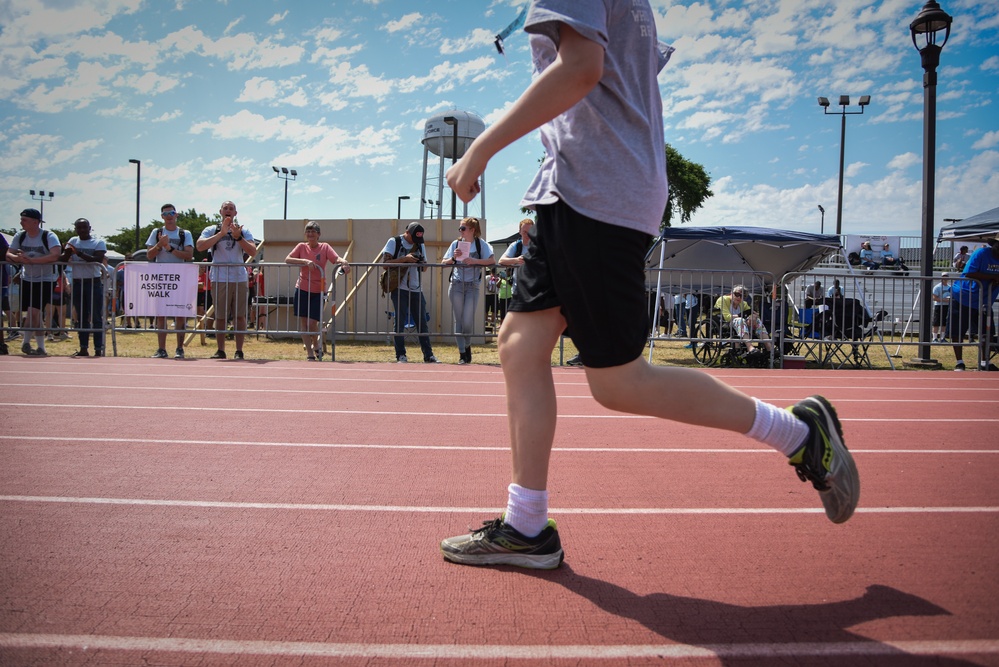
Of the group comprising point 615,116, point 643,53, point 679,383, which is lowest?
point 679,383

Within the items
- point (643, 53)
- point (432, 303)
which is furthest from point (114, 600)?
point (432, 303)

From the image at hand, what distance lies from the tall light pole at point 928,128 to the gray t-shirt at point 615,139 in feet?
33.9

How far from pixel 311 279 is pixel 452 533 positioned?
25.9 ft

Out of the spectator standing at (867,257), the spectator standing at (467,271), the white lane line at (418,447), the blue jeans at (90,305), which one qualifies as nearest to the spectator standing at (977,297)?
the spectator standing at (467,271)

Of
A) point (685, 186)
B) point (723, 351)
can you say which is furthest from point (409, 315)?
point (685, 186)

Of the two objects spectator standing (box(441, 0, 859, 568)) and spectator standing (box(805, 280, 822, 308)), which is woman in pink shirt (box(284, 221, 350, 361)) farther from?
spectator standing (box(441, 0, 859, 568))

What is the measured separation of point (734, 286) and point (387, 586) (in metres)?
10.0

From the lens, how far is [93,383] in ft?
22.0

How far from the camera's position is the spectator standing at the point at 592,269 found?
1932mm

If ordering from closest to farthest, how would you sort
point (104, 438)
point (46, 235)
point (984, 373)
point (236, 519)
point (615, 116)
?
point (615, 116), point (236, 519), point (104, 438), point (984, 373), point (46, 235)

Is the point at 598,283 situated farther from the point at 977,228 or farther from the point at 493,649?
the point at 977,228

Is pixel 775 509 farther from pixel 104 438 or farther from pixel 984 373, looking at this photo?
pixel 984 373

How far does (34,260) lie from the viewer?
10.1m

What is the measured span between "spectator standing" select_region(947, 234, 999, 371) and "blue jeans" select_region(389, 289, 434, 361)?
26.3 feet
